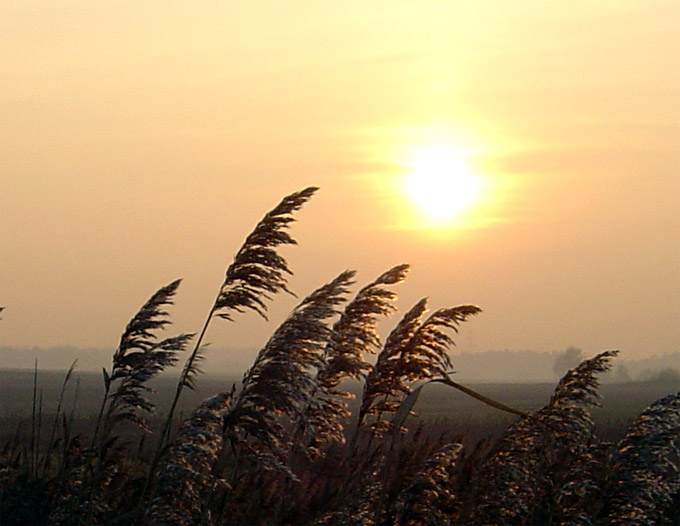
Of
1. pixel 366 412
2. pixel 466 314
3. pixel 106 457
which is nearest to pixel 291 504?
pixel 366 412

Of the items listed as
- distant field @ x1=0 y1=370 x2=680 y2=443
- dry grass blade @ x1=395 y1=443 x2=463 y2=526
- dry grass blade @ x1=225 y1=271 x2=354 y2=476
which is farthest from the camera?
distant field @ x1=0 y1=370 x2=680 y2=443

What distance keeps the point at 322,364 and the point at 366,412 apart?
1.89 meters

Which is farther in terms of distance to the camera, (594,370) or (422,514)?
(594,370)

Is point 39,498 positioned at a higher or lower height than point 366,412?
lower

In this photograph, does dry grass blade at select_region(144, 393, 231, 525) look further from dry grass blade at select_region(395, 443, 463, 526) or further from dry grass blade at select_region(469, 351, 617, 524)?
dry grass blade at select_region(469, 351, 617, 524)

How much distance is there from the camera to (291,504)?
11047 millimetres

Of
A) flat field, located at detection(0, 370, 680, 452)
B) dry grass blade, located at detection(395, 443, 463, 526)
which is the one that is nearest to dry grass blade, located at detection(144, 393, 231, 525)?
flat field, located at detection(0, 370, 680, 452)

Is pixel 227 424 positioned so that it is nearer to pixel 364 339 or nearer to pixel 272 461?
pixel 272 461

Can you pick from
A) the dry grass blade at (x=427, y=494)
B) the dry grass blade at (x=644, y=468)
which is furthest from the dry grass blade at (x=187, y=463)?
the dry grass blade at (x=644, y=468)

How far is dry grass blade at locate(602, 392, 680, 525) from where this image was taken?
11297 mm

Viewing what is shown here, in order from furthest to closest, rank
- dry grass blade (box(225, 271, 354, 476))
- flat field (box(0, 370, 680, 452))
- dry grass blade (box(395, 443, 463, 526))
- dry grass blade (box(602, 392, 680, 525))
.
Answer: flat field (box(0, 370, 680, 452)) < dry grass blade (box(602, 392, 680, 525)) < dry grass blade (box(395, 443, 463, 526)) < dry grass blade (box(225, 271, 354, 476))

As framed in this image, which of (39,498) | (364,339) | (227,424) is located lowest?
(39,498)

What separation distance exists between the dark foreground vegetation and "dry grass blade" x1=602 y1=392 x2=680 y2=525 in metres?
0.01

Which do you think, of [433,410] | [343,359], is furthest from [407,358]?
[433,410]
